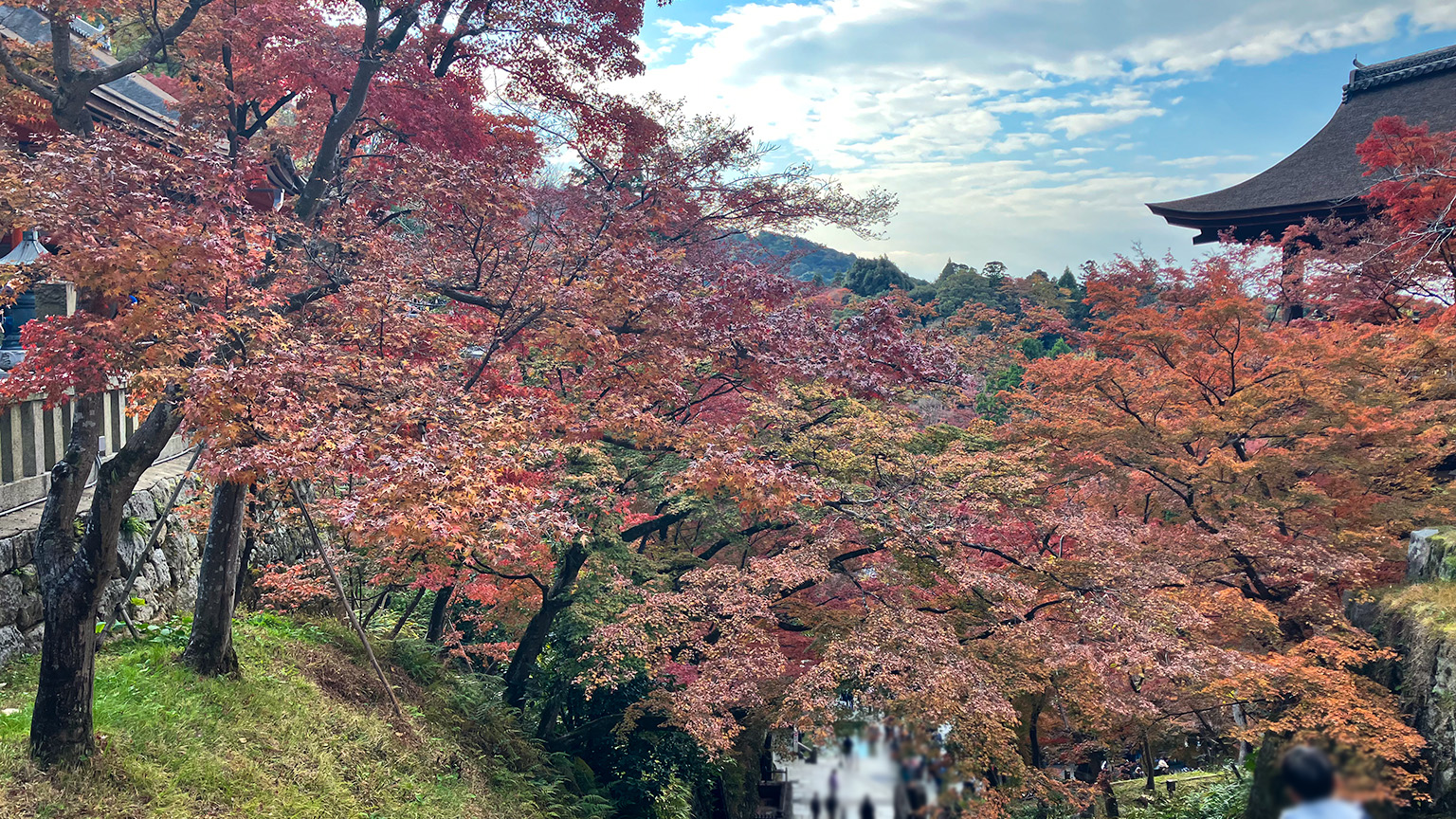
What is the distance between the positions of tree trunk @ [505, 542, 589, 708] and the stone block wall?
4.11 meters

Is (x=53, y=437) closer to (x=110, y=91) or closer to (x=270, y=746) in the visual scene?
(x=270, y=746)

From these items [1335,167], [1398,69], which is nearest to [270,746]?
[1335,167]

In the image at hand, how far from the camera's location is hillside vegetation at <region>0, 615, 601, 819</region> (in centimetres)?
536

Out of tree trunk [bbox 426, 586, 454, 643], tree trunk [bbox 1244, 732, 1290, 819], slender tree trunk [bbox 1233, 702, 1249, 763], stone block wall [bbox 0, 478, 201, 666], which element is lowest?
slender tree trunk [bbox 1233, 702, 1249, 763]

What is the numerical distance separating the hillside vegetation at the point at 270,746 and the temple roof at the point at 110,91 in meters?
5.05

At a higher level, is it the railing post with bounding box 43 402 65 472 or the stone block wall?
the railing post with bounding box 43 402 65 472

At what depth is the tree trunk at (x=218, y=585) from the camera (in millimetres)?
6820

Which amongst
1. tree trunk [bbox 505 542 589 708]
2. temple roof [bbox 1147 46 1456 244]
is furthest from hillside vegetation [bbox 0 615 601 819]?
temple roof [bbox 1147 46 1456 244]

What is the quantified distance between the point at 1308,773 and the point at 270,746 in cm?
791

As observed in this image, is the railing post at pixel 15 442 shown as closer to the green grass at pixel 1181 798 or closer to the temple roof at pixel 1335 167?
the green grass at pixel 1181 798

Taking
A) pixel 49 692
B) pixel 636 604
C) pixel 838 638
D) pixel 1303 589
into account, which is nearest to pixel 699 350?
pixel 636 604

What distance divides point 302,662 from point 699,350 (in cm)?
573

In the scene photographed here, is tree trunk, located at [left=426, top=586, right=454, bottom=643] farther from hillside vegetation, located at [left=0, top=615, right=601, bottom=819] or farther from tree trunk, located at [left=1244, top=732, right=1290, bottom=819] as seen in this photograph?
tree trunk, located at [left=1244, top=732, right=1290, bottom=819]

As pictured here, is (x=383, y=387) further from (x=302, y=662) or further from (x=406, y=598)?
(x=406, y=598)
